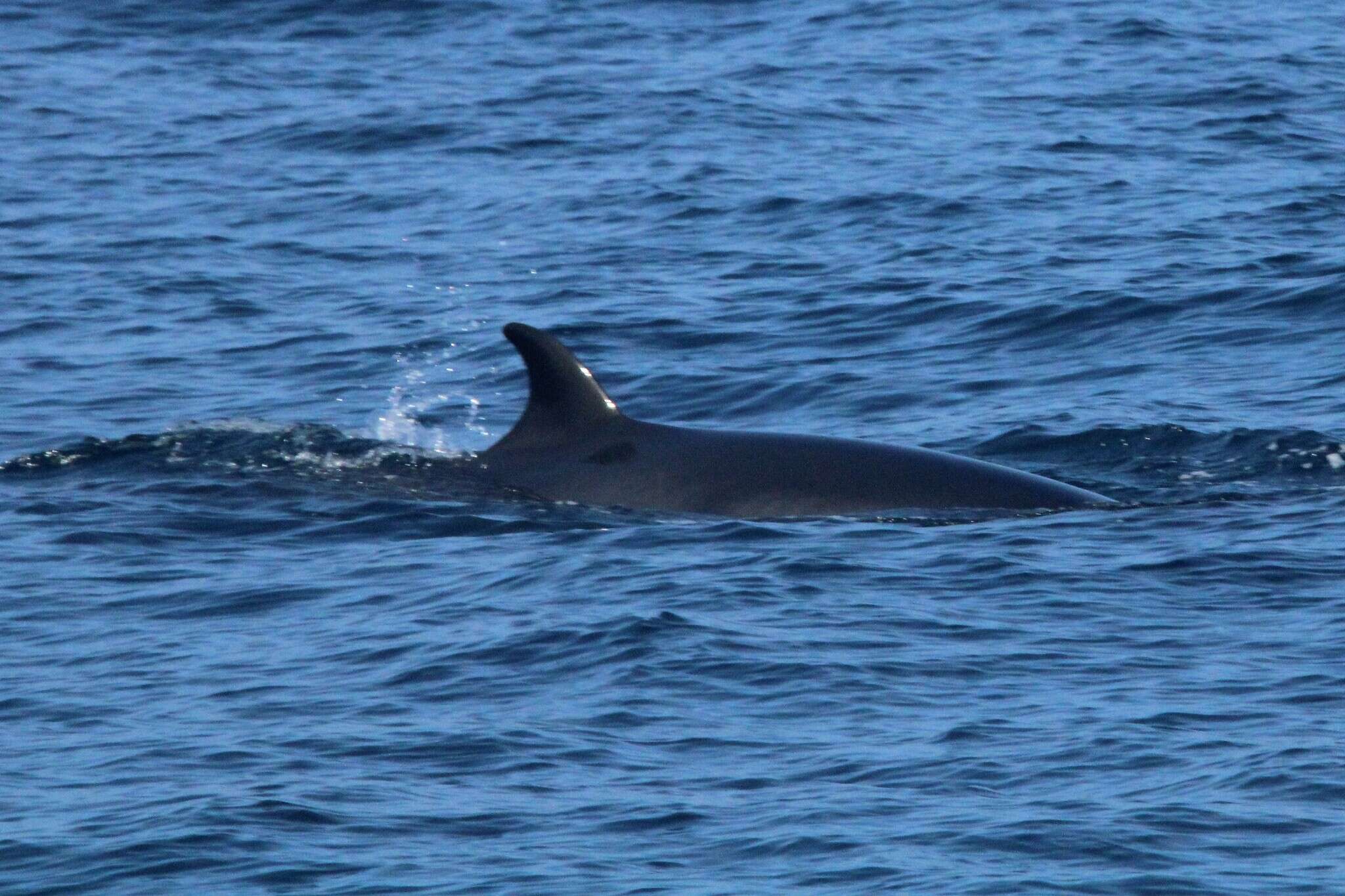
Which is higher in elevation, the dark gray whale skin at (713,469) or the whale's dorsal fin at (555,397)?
the whale's dorsal fin at (555,397)

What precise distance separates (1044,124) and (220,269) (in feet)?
33.8

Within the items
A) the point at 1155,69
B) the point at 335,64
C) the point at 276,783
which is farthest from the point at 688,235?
the point at 276,783

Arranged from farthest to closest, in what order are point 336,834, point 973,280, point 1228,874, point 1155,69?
point 1155,69 → point 973,280 → point 336,834 → point 1228,874

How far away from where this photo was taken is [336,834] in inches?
361

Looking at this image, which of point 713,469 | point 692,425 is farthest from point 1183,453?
point 692,425

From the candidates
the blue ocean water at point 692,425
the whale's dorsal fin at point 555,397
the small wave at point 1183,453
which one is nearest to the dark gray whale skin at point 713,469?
the whale's dorsal fin at point 555,397

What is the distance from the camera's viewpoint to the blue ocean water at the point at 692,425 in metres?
9.31

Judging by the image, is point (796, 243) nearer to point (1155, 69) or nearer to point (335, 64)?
point (1155, 69)

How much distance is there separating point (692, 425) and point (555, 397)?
3.30 metres

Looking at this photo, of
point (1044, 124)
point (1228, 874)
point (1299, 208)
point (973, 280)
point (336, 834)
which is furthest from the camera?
point (1044, 124)

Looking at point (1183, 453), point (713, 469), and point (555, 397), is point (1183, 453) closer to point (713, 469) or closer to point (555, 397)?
point (713, 469)

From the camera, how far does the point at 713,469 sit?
1441 cm

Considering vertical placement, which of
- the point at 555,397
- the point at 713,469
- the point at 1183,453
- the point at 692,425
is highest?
the point at 555,397

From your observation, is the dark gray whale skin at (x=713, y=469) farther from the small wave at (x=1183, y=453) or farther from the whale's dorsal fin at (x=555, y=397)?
the small wave at (x=1183, y=453)
